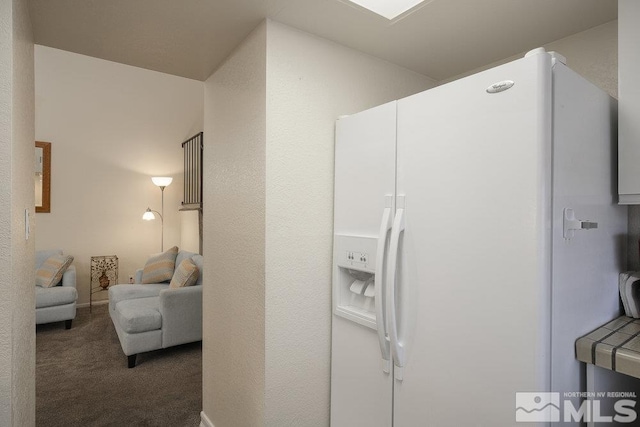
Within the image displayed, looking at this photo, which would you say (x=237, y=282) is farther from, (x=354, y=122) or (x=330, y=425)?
(x=354, y=122)

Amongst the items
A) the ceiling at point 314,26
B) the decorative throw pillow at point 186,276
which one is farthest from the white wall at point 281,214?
the decorative throw pillow at point 186,276

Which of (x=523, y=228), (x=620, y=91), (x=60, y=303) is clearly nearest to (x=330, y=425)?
(x=523, y=228)

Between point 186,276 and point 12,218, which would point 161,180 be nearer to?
point 186,276

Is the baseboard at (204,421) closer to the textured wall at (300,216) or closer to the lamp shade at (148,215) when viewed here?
the textured wall at (300,216)

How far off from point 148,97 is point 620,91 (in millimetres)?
5504

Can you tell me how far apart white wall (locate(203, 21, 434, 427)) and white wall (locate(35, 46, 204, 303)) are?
152 inches

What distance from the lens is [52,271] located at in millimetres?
4277

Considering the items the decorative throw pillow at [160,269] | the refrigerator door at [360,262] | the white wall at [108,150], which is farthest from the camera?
the white wall at [108,150]

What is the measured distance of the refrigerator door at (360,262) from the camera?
4.90ft

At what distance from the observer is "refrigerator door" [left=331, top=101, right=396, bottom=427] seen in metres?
1.49

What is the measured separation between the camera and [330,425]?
5.89 ft

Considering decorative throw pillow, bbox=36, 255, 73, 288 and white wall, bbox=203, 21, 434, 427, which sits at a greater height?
white wall, bbox=203, 21, 434, 427

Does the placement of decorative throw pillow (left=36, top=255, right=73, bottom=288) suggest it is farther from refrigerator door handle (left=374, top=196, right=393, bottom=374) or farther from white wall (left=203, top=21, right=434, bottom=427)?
refrigerator door handle (left=374, top=196, right=393, bottom=374)

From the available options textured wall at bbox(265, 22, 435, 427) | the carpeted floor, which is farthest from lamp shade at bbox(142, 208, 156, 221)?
textured wall at bbox(265, 22, 435, 427)
